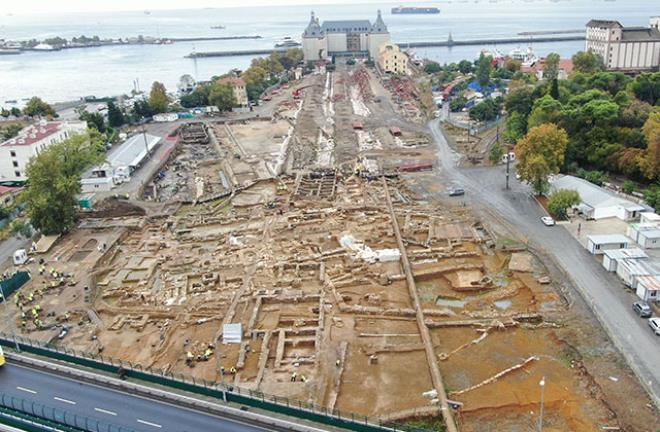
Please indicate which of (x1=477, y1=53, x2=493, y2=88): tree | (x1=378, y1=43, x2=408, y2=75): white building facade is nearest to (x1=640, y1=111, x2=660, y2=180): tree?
(x1=477, y1=53, x2=493, y2=88): tree

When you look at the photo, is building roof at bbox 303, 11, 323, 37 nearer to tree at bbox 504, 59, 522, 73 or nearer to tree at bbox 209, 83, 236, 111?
tree at bbox 504, 59, 522, 73

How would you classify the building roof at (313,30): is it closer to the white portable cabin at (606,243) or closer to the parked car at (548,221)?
the parked car at (548,221)

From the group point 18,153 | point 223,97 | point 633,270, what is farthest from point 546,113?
point 18,153

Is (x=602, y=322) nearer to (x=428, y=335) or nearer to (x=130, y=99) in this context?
(x=428, y=335)

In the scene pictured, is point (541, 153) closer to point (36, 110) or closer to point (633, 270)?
point (633, 270)

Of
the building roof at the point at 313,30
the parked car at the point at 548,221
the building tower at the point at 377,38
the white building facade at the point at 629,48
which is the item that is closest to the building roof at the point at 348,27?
the building roof at the point at 313,30

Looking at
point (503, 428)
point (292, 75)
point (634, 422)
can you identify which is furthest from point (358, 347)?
point (292, 75)
